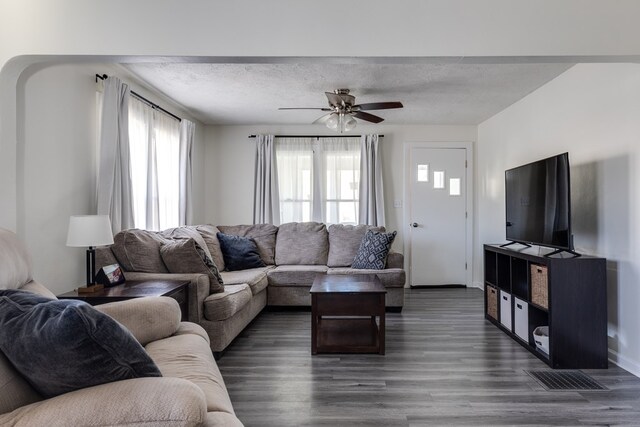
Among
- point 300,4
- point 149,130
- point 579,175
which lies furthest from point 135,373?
point 579,175

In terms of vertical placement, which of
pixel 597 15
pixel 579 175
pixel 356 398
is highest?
pixel 597 15

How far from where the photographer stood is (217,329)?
2.90 metres

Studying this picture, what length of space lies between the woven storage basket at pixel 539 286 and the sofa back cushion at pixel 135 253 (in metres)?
2.85

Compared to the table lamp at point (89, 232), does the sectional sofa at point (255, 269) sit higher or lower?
lower

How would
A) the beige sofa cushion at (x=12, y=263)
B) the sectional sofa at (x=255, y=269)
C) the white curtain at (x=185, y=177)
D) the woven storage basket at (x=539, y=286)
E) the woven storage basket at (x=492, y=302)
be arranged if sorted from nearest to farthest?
the beige sofa cushion at (x=12, y=263) → the woven storage basket at (x=539, y=286) → the sectional sofa at (x=255, y=269) → the woven storage basket at (x=492, y=302) → the white curtain at (x=185, y=177)

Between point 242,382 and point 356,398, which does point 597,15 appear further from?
point 242,382

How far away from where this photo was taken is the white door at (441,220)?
5539 millimetres

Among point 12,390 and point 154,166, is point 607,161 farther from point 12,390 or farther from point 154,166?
point 154,166

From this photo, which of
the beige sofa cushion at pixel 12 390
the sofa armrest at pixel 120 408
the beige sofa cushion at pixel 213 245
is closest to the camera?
the sofa armrest at pixel 120 408

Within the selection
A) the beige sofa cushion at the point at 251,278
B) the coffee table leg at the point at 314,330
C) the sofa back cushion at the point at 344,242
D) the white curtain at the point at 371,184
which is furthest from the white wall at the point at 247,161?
the coffee table leg at the point at 314,330

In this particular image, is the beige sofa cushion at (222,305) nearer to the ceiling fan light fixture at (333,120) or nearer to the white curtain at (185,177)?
the white curtain at (185,177)

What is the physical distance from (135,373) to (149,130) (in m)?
3.21

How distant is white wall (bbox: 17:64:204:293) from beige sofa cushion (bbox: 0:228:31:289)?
1.69 feet

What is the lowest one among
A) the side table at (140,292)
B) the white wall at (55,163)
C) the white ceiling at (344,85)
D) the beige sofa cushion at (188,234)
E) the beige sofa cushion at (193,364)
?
the beige sofa cushion at (193,364)
